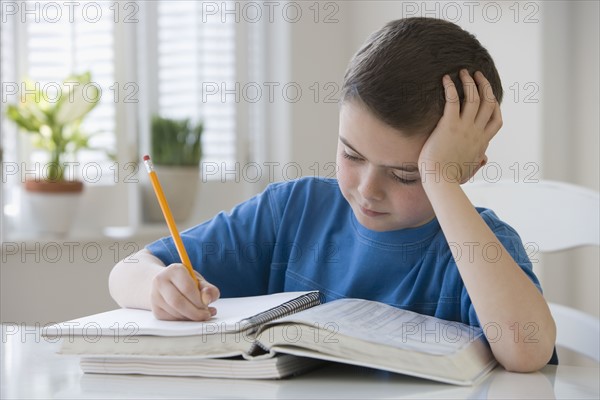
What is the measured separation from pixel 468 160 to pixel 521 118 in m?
1.09

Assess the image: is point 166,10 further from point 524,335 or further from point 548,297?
point 524,335

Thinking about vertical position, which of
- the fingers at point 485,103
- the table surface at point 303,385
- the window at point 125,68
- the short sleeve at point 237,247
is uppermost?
the window at point 125,68

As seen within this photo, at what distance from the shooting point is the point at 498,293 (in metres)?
0.84

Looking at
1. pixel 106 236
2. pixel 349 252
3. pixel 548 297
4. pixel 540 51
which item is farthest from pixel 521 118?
pixel 106 236

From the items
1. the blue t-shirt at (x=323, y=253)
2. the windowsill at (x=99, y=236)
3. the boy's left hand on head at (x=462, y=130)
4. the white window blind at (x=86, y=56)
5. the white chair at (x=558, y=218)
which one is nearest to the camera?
the boy's left hand on head at (x=462, y=130)

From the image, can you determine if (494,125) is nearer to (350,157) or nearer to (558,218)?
(350,157)

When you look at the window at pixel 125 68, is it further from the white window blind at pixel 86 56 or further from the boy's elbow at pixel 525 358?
the boy's elbow at pixel 525 358

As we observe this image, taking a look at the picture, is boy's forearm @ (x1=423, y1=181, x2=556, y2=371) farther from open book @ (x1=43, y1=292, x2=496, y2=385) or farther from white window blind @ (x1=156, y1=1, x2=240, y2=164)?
white window blind @ (x1=156, y1=1, x2=240, y2=164)

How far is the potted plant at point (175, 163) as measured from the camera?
96.8 inches

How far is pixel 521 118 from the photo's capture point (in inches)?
76.9

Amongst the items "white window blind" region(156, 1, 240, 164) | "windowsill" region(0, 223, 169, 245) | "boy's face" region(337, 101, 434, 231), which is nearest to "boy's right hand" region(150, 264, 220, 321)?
"boy's face" region(337, 101, 434, 231)

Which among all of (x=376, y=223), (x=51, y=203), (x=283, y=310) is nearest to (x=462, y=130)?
(x=376, y=223)

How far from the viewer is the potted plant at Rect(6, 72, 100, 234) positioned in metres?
2.23

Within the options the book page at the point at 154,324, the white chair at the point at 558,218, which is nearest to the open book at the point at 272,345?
the book page at the point at 154,324
